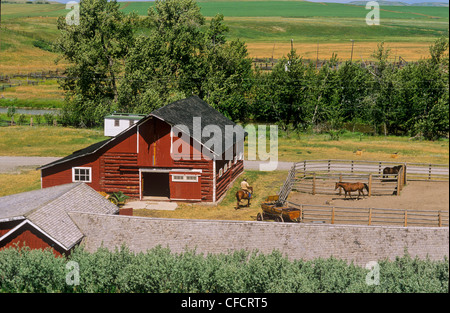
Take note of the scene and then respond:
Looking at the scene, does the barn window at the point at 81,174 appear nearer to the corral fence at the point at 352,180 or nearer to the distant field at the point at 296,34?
the corral fence at the point at 352,180

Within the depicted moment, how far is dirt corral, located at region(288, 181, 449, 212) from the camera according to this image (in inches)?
1105

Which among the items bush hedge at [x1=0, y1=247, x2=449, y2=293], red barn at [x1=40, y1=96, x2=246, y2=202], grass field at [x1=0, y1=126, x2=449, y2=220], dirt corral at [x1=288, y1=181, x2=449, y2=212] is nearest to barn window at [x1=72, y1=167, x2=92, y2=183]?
red barn at [x1=40, y1=96, x2=246, y2=202]

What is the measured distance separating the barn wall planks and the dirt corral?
6.18 metres

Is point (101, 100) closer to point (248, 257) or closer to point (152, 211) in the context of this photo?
point (152, 211)

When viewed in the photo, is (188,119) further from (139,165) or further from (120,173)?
(120,173)

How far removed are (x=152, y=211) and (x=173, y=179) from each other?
2.59 meters

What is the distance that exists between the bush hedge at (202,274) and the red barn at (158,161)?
11.4 meters

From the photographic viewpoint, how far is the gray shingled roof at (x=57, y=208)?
21.3 metres

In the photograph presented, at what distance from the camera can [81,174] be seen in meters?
32.6

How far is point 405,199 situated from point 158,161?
43.5 feet
